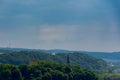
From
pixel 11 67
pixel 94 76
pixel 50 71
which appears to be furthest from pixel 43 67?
pixel 94 76

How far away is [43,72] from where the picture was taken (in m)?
69.1

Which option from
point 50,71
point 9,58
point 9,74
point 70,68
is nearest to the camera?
point 9,74

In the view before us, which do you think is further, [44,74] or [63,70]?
[63,70]

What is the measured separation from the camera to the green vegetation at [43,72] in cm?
6444

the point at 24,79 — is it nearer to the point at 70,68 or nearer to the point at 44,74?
the point at 44,74

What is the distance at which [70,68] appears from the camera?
73.9 m

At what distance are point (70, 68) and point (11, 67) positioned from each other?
1316 centimetres

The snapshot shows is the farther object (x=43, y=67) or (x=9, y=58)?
(x=9, y=58)

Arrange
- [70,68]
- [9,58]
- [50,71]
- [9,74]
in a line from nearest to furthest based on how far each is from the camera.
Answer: [9,74], [50,71], [70,68], [9,58]

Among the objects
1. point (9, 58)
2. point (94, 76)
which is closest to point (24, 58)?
point (9, 58)

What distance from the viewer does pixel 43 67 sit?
70.9 m

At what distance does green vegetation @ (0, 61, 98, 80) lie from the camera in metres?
64.4

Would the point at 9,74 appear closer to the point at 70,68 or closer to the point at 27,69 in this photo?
the point at 27,69

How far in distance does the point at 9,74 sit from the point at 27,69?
4882 millimetres
